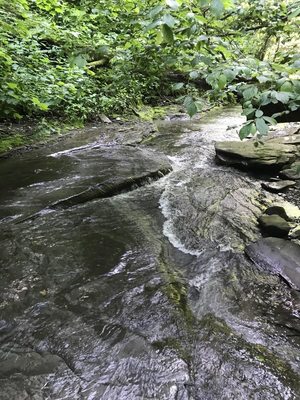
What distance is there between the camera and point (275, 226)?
15.1ft

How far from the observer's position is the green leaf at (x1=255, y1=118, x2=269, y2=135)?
2.40 meters

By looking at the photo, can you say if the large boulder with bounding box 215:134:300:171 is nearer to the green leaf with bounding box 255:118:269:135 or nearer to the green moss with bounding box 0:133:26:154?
the green moss with bounding box 0:133:26:154

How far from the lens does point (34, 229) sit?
4410mm

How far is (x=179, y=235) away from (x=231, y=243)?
668 mm

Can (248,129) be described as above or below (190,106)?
below

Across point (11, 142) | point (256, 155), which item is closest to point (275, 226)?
point (256, 155)

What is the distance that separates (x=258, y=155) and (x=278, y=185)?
3.36 feet

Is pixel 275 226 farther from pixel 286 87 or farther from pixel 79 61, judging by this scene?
pixel 79 61

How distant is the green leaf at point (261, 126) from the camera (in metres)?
2.40

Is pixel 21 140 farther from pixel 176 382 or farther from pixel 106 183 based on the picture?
pixel 176 382

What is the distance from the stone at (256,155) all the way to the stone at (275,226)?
238 centimetres

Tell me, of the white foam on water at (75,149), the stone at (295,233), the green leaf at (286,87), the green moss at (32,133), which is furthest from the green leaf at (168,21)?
the green moss at (32,133)

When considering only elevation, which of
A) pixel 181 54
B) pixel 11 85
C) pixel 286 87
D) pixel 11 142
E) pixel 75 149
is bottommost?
pixel 75 149

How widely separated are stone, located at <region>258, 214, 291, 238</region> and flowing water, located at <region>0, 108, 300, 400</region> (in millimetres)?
201
